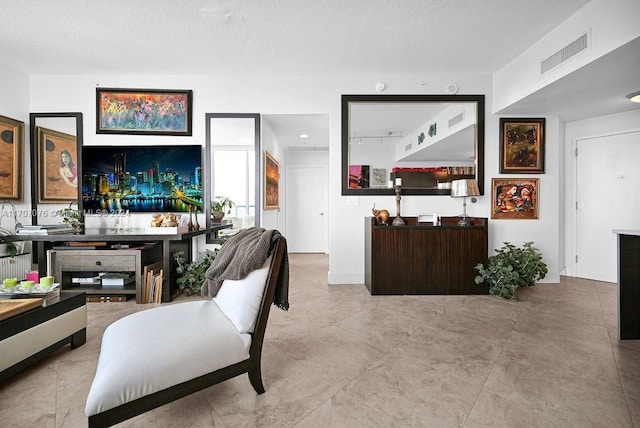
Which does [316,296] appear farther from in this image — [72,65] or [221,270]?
[72,65]

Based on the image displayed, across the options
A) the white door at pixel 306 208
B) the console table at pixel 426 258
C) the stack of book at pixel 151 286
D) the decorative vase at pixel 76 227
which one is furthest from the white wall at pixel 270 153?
the decorative vase at pixel 76 227

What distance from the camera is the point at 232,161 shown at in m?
4.13

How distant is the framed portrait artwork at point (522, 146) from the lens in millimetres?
4148

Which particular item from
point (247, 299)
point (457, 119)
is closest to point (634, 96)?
point (457, 119)

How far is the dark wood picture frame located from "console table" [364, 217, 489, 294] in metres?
2.79

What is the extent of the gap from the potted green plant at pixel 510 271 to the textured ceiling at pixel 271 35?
7.50 ft

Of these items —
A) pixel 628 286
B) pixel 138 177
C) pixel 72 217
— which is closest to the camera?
pixel 628 286

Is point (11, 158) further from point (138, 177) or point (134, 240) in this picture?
point (134, 240)

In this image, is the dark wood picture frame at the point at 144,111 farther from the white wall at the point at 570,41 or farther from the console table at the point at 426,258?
the white wall at the point at 570,41

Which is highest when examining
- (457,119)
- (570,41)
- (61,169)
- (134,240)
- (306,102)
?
(570,41)

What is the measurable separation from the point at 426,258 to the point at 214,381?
2.78 metres

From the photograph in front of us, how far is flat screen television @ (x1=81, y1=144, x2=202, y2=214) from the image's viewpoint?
4.02 metres

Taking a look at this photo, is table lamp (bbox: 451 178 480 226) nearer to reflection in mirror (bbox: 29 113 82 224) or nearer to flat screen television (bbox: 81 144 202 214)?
flat screen television (bbox: 81 144 202 214)

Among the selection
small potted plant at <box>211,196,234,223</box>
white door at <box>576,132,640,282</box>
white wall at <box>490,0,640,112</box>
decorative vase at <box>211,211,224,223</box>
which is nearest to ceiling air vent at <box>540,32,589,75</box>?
white wall at <box>490,0,640,112</box>
